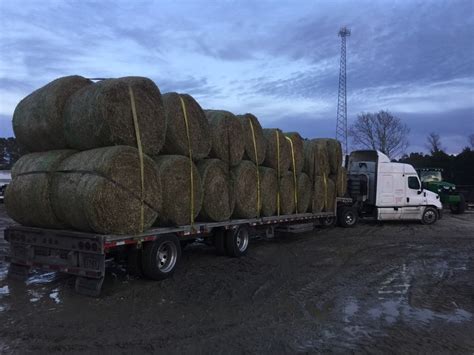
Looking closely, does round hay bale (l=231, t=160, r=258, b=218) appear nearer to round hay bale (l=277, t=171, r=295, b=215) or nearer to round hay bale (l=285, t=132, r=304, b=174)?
round hay bale (l=277, t=171, r=295, b=215)

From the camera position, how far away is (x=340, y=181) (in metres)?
17.4

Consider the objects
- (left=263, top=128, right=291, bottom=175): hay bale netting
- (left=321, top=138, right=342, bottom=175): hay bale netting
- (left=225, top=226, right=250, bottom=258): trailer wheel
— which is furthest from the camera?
(left=321, top=138, right=342, bottom=175): hay bale netting

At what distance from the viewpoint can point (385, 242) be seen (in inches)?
573

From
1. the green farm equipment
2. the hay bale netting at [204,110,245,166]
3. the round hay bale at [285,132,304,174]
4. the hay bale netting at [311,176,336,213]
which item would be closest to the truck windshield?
the green farm equipment

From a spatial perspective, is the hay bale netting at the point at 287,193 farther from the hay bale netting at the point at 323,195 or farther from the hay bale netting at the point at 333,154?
the hay bale netting at the point at 333,154

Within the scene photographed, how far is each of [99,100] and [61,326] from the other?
3443 millimetres

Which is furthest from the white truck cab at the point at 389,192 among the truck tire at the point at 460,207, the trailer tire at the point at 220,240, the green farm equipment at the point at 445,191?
the trailer tire at the point at 220,240

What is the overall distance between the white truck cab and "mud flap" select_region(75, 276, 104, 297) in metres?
14.3

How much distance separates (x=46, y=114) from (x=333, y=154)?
10589mm

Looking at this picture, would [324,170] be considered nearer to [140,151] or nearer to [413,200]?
[413,200]

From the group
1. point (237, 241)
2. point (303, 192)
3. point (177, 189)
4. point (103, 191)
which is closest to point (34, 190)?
point (103, 191)

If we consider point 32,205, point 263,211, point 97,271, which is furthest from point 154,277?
point 263,211

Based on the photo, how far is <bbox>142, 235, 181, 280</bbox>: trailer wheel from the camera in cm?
830

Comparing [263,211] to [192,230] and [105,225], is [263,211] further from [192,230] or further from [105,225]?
[105,225]
